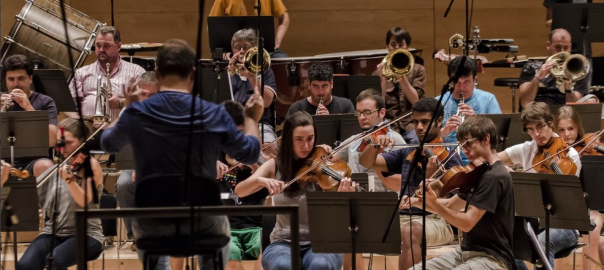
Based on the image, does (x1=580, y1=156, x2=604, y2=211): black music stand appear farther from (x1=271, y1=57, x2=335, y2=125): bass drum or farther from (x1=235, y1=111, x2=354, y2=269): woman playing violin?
(x1=271, y1=57, x2=335, y2=125): bass drum

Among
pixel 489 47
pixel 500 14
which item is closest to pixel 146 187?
pixel 489 47

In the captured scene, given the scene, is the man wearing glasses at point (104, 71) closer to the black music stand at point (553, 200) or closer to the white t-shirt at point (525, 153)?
the white t-shirt at point (525, 153)

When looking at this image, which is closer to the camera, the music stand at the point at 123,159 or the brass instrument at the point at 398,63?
the music stand at the point at 123,159

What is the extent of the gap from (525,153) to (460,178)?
1080 millimetres

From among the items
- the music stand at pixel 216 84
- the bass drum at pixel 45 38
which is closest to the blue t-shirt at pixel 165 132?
the music stand at pixel 216 84

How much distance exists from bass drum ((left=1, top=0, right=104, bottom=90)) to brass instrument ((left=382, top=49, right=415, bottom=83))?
7.57 feet

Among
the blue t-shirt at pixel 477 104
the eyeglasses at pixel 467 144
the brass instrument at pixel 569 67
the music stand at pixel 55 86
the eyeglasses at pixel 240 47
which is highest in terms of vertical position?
the eyeglasses at pixel 240 47

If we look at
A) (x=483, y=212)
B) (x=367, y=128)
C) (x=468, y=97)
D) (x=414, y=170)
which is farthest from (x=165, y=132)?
(x=468, y=97)

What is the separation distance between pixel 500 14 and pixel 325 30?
66.8 inches

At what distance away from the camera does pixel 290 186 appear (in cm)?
444

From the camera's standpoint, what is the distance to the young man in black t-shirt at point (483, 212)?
12.8 feet

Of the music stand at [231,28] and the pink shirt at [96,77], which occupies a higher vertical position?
the music stand at [231,28]

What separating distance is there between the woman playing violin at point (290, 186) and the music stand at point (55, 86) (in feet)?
6.01

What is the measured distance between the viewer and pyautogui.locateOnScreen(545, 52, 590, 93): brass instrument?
6000 millimetres
